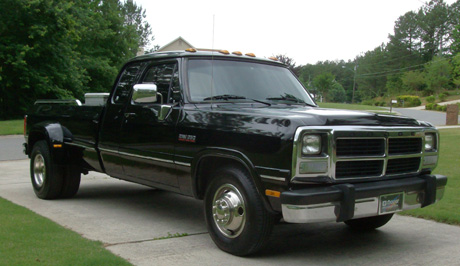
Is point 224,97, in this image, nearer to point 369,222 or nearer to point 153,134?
point 153,134

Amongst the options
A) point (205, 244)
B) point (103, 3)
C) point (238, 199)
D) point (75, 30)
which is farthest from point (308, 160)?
point (103, 3)

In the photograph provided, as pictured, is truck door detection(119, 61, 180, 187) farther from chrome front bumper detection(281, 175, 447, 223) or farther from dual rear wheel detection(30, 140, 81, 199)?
chrome front bumper detection(281, 175, 447, 223)

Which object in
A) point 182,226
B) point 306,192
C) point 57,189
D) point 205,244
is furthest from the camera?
point 57,189

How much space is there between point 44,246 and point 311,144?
8.76 feet

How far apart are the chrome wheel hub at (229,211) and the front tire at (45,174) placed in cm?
326

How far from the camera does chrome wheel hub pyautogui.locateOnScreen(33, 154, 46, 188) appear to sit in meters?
7.26

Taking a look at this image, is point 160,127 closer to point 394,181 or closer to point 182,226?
point 182,226

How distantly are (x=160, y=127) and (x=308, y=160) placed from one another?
202cm

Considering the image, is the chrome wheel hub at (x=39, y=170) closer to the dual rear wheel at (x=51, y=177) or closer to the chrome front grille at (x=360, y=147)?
the dual rear wheel at (x=51, y=177)

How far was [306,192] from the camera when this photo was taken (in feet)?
13.1

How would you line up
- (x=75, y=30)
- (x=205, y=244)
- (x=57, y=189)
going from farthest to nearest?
(x=75, y=30)
(x=57, y=189)
(x=205, y=244)

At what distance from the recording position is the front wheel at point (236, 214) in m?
4.31

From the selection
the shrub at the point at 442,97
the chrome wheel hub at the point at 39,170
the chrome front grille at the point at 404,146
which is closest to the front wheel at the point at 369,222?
the chrome front grille at the point at 404,146

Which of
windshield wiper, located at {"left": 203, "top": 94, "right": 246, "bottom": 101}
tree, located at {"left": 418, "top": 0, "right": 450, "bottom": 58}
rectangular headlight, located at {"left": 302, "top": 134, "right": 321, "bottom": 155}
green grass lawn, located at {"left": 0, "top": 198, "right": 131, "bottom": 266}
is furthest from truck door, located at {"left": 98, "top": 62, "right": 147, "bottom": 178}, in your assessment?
tree, located at {"left": 418, "top": 0, "right": 450, "bottom": 58}
